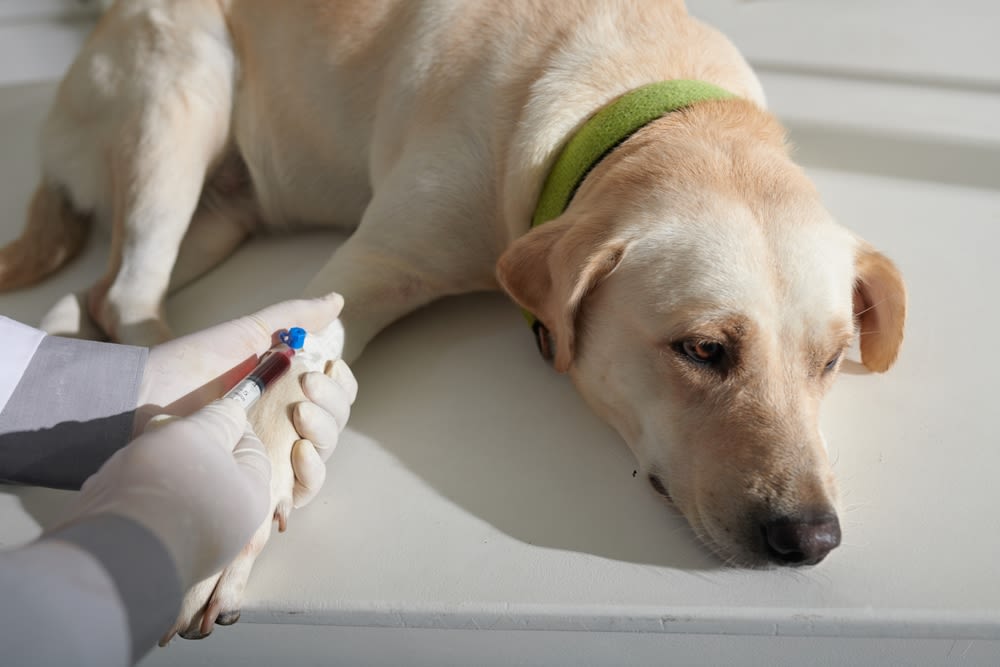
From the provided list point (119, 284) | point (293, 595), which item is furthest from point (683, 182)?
point (119, 284)

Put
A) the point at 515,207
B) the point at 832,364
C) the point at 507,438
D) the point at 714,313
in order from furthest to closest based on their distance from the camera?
1. the point at 515,207
2. the point at 507,438
3. the point at 832,364
4. the point at 714,313

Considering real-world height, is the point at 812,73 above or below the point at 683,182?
below

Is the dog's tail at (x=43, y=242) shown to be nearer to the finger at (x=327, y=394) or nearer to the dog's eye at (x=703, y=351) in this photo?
the finger at (x=327, y=394)

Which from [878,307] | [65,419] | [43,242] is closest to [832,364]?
[878,307]

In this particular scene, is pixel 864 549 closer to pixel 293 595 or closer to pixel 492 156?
pixel 293 595

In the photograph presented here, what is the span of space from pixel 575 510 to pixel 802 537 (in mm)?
330

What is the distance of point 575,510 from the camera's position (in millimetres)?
1312

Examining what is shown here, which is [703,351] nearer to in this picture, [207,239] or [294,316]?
[294,316]

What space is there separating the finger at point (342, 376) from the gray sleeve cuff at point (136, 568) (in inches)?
21.4

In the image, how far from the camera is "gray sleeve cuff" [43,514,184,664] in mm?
831

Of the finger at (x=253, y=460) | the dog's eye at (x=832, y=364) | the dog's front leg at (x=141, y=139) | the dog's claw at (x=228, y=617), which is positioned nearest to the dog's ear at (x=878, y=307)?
the dog's eye at (x=832, y=364)

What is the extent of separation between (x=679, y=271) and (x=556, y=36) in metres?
0.63

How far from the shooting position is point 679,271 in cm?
128

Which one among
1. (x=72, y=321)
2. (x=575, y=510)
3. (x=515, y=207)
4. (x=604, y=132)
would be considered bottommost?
(x=72, y=321)
